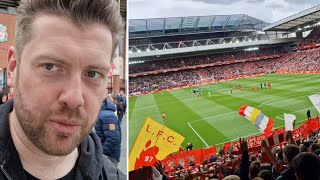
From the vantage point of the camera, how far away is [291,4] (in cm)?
280

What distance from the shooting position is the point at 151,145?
2139 mm

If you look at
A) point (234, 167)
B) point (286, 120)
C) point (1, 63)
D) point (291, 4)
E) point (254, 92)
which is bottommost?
point (234, 167)

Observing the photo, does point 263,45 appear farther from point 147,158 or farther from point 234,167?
point 147,158

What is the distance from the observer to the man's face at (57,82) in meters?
0.58

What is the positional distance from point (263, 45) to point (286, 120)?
775mm

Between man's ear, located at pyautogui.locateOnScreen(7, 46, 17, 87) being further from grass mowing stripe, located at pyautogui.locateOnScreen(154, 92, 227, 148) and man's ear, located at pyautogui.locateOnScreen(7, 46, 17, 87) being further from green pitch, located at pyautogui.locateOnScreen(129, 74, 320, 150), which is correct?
grass mowing stripe, located at pyautogui.locateOnScreen(154, 92, 227, 148)

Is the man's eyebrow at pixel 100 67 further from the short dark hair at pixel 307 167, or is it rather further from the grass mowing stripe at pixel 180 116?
the grass mowing stripe at pixel 180 116

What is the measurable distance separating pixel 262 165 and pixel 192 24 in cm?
129

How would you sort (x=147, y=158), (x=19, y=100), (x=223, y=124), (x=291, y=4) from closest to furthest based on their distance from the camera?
(x=19, y=100) → (x=147, y=158) → (x=291, y=4) → (x=223, y=124)

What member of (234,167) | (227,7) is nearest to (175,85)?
(227,7)

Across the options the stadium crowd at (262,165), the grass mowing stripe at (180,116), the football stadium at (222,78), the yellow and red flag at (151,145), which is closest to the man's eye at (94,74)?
the stadium crowd at (262,165)

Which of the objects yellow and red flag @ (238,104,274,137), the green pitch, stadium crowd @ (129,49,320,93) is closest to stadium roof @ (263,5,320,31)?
stadium crowd @ (129,49,320,93)

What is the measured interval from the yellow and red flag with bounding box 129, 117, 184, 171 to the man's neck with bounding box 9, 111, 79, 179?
1471 millimetres

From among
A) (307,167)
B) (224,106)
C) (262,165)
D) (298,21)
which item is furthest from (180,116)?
(307,167)
